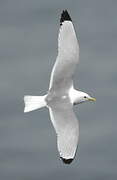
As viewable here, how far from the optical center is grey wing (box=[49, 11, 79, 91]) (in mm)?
46625

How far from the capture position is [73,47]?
1842 inches

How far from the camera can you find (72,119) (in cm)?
4712

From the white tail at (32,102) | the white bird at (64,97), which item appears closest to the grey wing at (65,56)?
the white bird at (64,97)

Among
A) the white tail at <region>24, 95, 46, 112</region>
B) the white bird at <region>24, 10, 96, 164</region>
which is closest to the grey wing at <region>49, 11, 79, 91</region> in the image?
the white bird at <region>24, 10, 96, 164</region>

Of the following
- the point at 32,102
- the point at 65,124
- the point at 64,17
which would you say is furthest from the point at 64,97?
the point at 64,17

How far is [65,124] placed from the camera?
47125 millimetres

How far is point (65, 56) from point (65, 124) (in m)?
1.44

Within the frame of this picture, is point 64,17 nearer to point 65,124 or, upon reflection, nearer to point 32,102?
point 32,102

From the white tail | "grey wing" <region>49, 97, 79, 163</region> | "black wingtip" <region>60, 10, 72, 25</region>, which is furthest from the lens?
"black wingtip" <region>60, 10, 72, 25</region>

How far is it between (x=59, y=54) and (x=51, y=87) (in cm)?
78

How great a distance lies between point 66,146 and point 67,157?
1.08ft

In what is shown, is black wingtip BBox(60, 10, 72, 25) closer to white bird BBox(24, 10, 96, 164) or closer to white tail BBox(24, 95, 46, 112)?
white bird BBox(24, 10, 96, 164)

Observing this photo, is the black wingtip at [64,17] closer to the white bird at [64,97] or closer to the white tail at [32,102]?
the white bird at [64,97]

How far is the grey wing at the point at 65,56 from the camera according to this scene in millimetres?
46625
